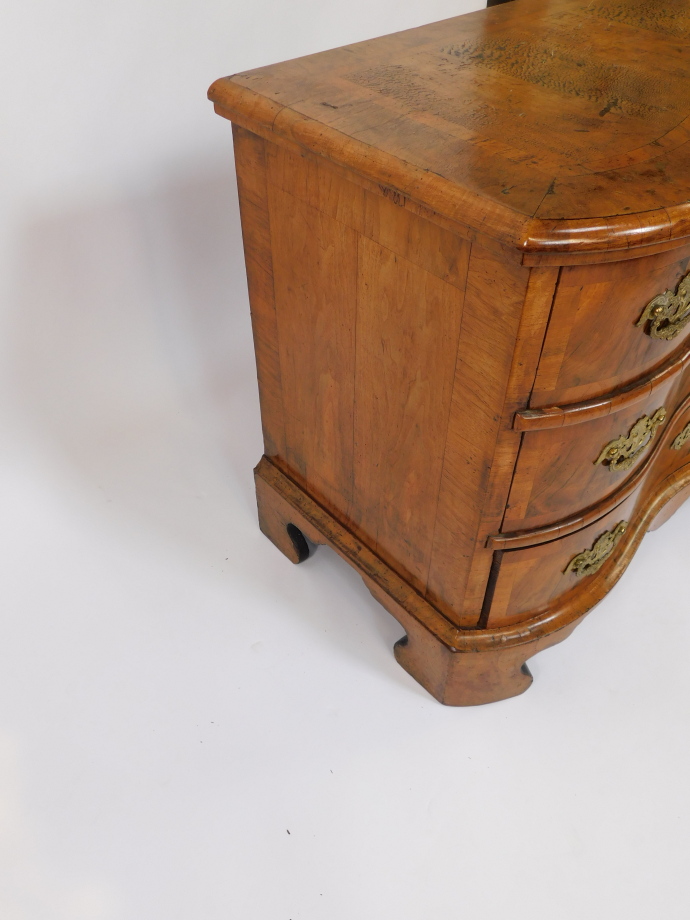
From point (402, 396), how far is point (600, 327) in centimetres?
29

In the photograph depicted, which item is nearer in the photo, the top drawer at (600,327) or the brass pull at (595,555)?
the top drawer at (600,327)

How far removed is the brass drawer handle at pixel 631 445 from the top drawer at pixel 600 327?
12cm

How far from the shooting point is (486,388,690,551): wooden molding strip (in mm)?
1099

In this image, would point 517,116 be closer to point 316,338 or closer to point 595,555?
point 316,338

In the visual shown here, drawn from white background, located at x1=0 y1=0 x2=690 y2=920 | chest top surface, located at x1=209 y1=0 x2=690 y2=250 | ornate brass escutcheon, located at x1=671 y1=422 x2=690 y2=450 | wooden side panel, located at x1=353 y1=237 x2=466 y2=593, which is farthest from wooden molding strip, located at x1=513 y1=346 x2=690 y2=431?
white background, located at x1=0 y1=0 x2=690 y2=920

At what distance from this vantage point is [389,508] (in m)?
1.25

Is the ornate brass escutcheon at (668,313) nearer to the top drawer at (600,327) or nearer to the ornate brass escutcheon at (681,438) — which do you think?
the top drawer at (600,327)

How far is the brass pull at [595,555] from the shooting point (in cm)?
124

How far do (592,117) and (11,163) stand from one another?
103 cm

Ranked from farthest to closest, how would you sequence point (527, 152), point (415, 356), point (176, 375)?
point (176, 375) < point (415, 356) < point (527, 152)

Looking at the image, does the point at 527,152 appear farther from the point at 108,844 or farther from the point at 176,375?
the point at 176,375

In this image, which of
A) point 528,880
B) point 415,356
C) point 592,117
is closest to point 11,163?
point 415,356

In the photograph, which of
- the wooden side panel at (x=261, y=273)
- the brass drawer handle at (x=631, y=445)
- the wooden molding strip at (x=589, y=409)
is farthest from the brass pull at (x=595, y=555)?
the wooden side panel at (x=261, y=273)

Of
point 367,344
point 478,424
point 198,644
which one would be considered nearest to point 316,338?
point 367,344
